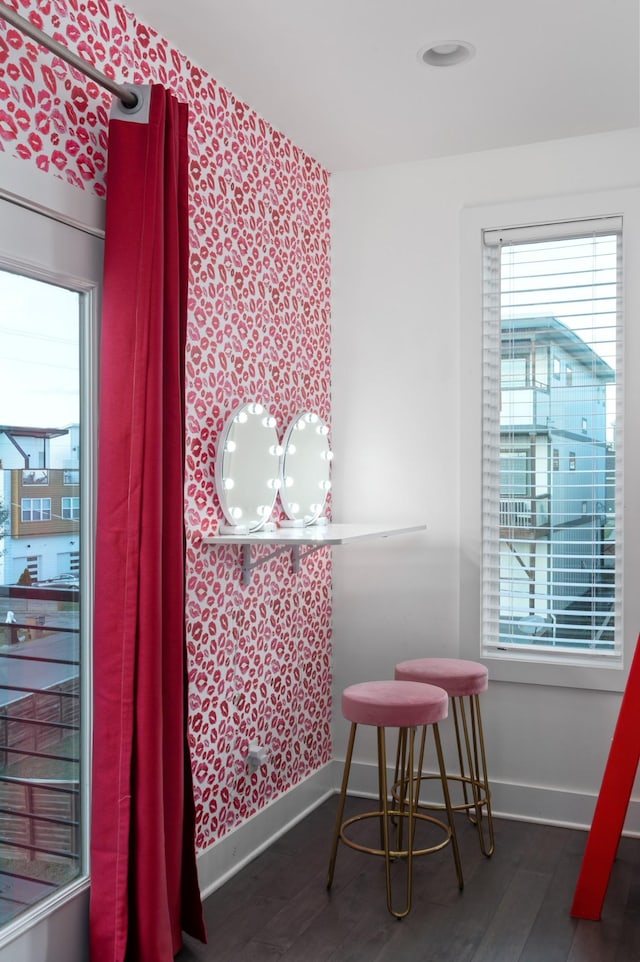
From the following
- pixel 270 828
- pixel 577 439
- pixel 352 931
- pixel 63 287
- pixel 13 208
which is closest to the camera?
pixel 13 208

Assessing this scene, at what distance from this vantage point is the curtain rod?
1767 mm

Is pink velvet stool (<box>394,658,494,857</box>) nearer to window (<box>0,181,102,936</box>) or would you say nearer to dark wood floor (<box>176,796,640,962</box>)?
dark wood floor (<box>176,796,640,962</box>)

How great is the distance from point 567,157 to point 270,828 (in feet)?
8.71

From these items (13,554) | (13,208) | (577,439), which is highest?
(13,208)

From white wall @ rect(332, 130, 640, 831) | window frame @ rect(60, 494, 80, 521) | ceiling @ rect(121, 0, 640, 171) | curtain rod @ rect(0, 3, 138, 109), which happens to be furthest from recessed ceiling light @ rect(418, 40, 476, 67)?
window frame @ rect(60, 494, 80, 521)

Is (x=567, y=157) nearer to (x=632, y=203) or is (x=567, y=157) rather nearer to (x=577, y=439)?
(x=632, y=203)

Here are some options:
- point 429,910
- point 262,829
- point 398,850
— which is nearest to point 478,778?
point 398,850

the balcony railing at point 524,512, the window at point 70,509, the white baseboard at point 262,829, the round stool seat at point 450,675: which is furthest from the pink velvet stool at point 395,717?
the window at point 70,509

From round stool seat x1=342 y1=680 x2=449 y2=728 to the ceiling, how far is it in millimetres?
1902

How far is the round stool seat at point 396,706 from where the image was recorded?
2541 mm

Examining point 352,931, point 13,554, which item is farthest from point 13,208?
point 352,931

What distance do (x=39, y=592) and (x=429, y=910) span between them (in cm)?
149

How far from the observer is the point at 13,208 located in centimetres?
197

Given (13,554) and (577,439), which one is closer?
(13,554)
